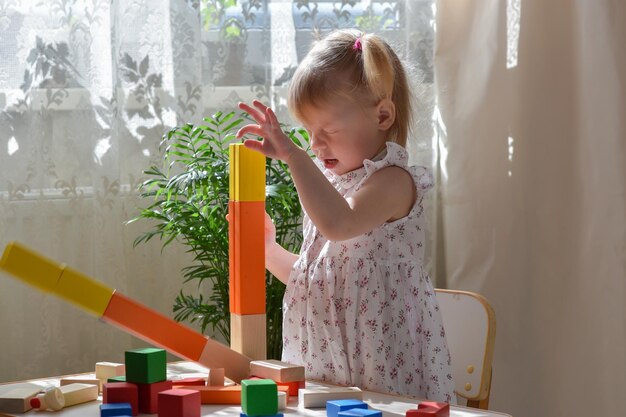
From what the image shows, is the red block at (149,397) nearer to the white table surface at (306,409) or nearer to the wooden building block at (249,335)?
the white table surface at (306,409)

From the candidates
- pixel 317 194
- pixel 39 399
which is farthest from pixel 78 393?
pixel 317 194

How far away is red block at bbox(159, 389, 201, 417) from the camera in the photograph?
0.91 m

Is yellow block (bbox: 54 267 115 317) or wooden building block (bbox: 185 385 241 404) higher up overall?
yellow block (bbox: 54 267 115 317)

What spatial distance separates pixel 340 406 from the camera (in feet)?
2.98

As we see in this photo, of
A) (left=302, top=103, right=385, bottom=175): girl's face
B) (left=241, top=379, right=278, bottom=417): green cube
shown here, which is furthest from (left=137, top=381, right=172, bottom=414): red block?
(left=302, top=103, right=385, bottom=175): girl's face

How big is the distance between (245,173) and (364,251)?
0.21m

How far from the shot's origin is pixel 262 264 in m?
1.14

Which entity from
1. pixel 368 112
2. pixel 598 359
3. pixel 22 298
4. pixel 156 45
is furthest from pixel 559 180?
pixel 22 298

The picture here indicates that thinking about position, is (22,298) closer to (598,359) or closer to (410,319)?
(410,319)

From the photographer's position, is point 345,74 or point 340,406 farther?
point 345,74

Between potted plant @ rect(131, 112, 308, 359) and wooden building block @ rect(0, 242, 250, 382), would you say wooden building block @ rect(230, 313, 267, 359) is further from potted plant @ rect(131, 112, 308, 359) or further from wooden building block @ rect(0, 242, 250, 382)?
potted plant @ rect(131, 112, 308, 359)

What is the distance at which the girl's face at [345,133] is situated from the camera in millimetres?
1241

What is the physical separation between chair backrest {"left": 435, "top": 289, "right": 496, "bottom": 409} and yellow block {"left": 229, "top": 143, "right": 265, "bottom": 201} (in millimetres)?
485

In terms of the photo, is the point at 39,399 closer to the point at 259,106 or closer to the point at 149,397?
the point at 149,397
